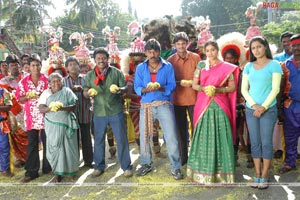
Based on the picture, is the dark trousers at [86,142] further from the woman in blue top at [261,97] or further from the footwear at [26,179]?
the woman in blue top at [261,97]

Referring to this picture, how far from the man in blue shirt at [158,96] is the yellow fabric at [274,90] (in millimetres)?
1202

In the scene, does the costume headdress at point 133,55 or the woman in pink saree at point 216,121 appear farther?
the costume headdress at point 133,55

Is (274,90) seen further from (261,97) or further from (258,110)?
(258,110)

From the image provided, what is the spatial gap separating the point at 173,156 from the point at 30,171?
2.01 meters

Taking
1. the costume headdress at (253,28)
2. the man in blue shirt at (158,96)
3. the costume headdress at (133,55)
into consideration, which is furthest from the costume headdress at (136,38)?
the costume headdress at (253,28)

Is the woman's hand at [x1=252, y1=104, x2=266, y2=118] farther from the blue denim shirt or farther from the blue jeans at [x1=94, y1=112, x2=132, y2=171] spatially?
the blue jeans at [x1=94, y1=112, x2=132, y2=171]

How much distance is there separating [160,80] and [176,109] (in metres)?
0.61

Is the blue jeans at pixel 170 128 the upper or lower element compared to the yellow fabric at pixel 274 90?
lower

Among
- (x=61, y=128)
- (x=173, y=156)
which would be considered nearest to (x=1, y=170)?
(x=61, y=128)

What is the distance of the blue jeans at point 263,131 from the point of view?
378 cm

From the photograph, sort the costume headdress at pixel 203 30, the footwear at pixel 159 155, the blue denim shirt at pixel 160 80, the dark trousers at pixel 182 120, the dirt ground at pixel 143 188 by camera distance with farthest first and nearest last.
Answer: the costume headdress at pixel 203 30 < the footwear at pixel 159 155 < the dark trousers at pixel 182 120 < the blue denim shirt at pixel 160 80 < the dirt ground at pixel 143 188

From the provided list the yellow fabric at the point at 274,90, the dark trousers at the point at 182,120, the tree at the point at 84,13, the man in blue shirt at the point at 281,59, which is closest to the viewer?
the yellow fabric at the point at 274,90

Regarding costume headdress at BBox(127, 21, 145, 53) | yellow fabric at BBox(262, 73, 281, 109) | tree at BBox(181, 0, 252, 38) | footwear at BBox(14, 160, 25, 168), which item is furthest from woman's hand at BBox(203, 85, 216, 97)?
tree at BBox(181, 0, 252, 38)

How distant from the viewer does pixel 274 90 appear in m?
3.70
